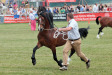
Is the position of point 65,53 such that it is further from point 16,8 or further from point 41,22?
point 16,8

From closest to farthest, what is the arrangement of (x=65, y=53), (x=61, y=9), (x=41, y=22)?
1. (x=65, y=53)
2. (x=41, y=22)
3. (x=61, y=9)

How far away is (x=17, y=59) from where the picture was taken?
44.3 feet

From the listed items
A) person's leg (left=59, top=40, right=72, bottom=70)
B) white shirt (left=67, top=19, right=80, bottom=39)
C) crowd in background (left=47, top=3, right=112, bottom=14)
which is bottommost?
crowd in background (left=47, top=3, right=112, bottom=14)

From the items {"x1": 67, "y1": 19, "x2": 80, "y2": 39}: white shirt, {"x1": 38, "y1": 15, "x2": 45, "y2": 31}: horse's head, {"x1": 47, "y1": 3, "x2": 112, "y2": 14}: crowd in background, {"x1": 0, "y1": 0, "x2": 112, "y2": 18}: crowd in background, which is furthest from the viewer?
{"x1": 47, "y1": 3, "x2": 112, "y2": 14}: crowd in background

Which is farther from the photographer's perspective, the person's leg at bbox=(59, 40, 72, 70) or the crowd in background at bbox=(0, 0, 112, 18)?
the crowd in background at bbox=(0, 0, 112, 18)

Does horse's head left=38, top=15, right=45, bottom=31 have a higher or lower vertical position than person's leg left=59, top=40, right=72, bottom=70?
higher

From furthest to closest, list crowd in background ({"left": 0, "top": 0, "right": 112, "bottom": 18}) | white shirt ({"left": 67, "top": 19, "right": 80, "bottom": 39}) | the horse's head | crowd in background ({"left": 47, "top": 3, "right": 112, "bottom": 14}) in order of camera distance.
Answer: crowd in background ({"left": 47, "top": 3, "right": 112, "bottom": 14})
crowd in background ({"left": 0, "top": 0, "right": 112, "bottom": 18})
the horse's head
white shirt ({"left": 67, "top": 19, "right": 80, "bottom": 39})

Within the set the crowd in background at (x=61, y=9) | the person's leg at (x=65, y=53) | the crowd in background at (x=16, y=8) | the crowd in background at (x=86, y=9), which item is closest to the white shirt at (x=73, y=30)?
the person's leg at (x=65, y=53)

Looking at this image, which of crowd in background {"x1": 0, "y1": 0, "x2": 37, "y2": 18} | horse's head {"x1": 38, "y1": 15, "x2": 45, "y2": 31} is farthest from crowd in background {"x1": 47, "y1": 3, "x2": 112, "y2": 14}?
horse's head {"x1": 38, "y1": 15, "x2": 45, "y2": 31}

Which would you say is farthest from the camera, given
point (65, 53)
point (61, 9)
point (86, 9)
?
point (61, 9)

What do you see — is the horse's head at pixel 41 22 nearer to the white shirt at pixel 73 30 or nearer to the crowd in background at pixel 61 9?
the white shirt at pixel 73 30

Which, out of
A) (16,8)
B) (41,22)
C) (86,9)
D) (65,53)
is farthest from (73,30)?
(86,9)

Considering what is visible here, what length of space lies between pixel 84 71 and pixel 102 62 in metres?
2.17

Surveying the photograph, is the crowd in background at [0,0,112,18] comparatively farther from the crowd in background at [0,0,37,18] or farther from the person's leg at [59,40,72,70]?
the person's leg at [59,40,72,70]
